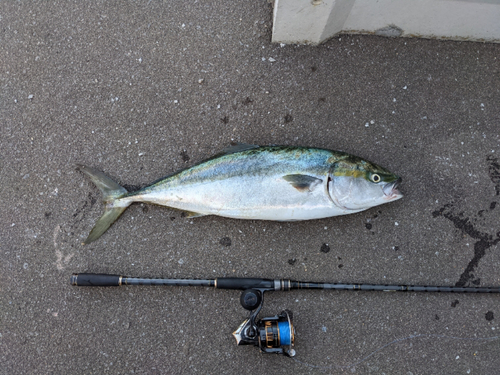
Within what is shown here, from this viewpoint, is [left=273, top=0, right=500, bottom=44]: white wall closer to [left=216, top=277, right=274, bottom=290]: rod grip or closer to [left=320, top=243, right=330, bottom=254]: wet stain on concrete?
[left=320, top=243, right=330, bottom=254]: wet stain on concrete

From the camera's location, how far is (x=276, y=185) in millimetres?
2568

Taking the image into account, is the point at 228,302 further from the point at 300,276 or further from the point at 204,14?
the point at 204,14

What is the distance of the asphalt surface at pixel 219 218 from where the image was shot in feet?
9.17

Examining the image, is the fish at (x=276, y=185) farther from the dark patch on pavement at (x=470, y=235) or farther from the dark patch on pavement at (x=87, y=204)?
the dark patch on pavement at (x=470, y=235)

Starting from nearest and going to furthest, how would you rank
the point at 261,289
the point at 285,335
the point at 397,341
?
1. the point at 285,335
2. the point at 261,289
3. the point at 397,341

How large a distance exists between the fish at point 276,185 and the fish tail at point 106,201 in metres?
0.20

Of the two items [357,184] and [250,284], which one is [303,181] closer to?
[357,184]

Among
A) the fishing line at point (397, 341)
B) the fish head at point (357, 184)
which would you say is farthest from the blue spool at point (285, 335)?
the fish head at point (357, 184)

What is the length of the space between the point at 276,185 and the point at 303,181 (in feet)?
0.76

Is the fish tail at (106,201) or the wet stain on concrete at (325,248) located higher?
the fish tail at (106,201)

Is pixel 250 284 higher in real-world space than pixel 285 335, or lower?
higher

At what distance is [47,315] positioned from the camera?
2.83 m

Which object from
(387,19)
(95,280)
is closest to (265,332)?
(95,280)

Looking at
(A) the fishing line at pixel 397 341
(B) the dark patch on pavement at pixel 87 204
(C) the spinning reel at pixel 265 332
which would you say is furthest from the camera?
(B) the dark patch on pavement at pixel 87 204
